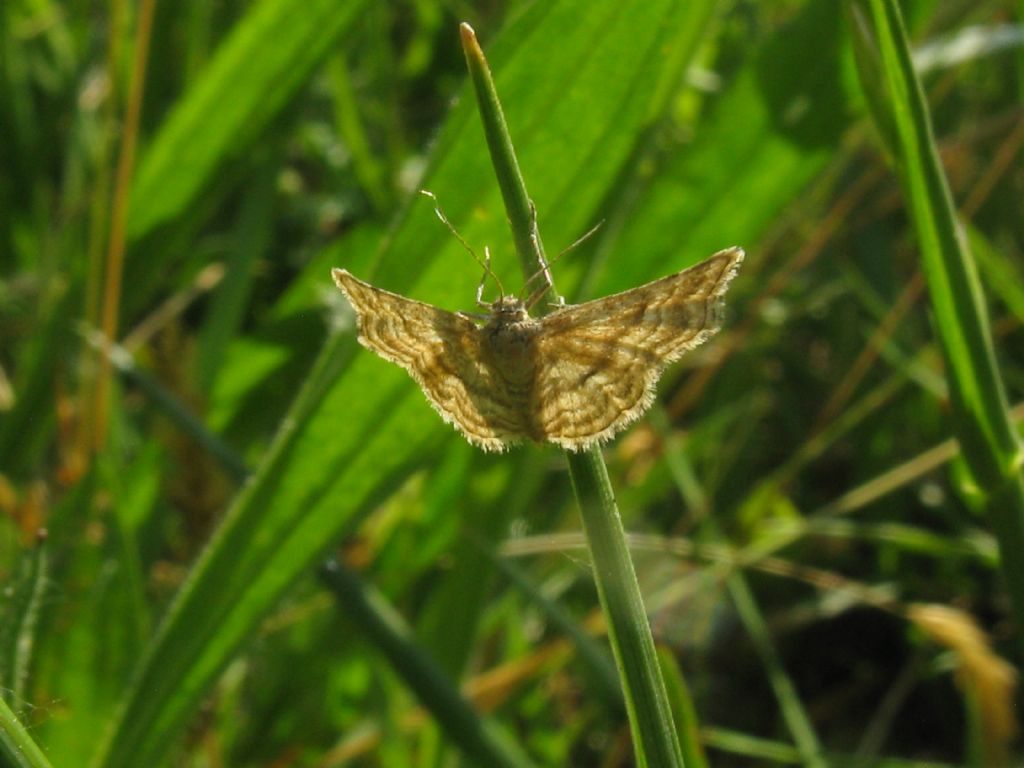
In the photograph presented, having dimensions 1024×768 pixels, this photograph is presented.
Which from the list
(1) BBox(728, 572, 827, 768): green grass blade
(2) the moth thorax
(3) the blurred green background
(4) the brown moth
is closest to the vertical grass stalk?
(4) the brown moth

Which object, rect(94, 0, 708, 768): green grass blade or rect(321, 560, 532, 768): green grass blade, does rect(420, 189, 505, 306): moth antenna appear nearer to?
rect(94, 0, 708, 768): green grass blade

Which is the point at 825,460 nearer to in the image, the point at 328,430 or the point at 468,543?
the point at 468,543

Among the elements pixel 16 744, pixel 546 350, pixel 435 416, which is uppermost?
pixel 546 350

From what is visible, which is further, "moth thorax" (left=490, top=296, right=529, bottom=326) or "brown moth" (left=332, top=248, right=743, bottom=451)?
"moth thorax" (left=490, top=296, right=529, bottom=326)

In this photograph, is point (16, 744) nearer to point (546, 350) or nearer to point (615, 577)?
point (615, 577)

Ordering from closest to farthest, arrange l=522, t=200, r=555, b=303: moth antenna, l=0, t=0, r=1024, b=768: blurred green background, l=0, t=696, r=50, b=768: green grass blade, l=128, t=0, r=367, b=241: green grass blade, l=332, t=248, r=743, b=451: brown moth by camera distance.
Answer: l=0, t=696, r=50, b=768: green grass blade < l=522, t=200, r=555, b=303: moth antenna < l=332, t=248, r=743, b=451: brown moth < l=0, t=0, r=1024, b=768: blurred green background < l=128, t=0, r=367, b=241: green grass blade

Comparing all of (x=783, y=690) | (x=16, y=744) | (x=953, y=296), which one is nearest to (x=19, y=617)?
(x=16, y=744)
